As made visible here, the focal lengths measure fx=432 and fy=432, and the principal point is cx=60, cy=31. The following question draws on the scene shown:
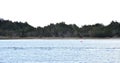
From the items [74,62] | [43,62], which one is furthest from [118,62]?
[43,62]

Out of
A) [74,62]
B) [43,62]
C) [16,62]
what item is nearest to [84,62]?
[74,62]

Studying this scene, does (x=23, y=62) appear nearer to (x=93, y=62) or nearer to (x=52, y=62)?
(x=52, y=62)

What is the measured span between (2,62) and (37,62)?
4.96m

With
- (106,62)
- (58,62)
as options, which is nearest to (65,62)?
(58,62)

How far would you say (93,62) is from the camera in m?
58.0

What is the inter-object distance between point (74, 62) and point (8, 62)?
9431mm

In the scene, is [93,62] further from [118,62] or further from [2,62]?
[2,62]

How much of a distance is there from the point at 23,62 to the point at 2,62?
299cm

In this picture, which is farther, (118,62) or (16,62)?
(16,62)

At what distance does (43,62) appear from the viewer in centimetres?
5978

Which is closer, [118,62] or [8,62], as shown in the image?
[118,62]

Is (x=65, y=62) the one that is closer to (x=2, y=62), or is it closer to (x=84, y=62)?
(x=84, y=62)

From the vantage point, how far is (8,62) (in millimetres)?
60906

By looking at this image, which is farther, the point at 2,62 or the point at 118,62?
the point at 2,62
